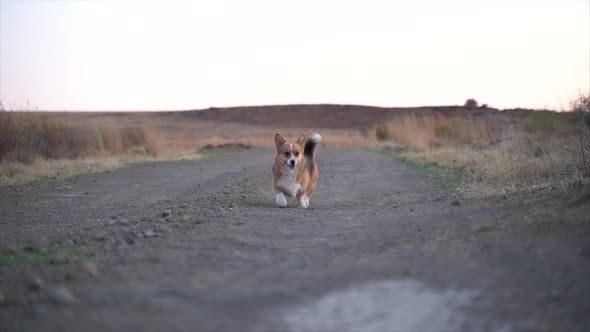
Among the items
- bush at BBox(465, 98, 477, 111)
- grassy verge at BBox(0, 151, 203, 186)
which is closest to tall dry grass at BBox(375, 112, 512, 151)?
grassy verge at BBox(0, 151, 203, 186)

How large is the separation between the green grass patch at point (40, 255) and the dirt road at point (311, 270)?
0.02m

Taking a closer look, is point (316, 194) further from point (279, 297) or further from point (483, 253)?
point (279, 297)

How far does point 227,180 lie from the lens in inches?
521

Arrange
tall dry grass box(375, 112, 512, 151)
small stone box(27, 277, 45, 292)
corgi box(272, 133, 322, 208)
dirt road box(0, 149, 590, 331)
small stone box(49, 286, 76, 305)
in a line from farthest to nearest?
tall dry grass box(375, 112, 512, 151) → corgi box(272, 133, 322, 208) → small stone box(27, 277, 45, 292) → small stone box(49, 286, 76, 305) → dirt road box(0, 149, 590, 331)

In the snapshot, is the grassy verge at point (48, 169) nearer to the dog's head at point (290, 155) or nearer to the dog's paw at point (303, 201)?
the dog's head at point (290, 155)

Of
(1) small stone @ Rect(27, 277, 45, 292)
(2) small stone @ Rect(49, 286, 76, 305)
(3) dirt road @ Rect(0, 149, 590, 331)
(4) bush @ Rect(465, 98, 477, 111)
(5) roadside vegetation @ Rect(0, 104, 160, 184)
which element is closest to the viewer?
(3) dirt road @ Rect(0, 149, 590, 331)

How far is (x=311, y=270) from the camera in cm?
467

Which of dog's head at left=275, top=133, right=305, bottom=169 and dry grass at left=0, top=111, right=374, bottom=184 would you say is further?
dry grass at left=0, top=111, right=374, bottom=184

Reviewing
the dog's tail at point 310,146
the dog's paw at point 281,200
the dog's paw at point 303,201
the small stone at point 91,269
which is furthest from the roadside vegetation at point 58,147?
the small stone at point 91,269

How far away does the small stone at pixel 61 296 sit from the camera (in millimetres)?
3805

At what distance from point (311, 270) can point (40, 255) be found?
261cm

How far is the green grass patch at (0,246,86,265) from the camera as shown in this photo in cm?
520

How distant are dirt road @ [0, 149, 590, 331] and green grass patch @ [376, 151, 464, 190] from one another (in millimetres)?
3244

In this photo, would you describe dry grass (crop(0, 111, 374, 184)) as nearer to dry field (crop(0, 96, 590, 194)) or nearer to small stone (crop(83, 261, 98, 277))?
dry field (crop(0, 96, 590, 194))
